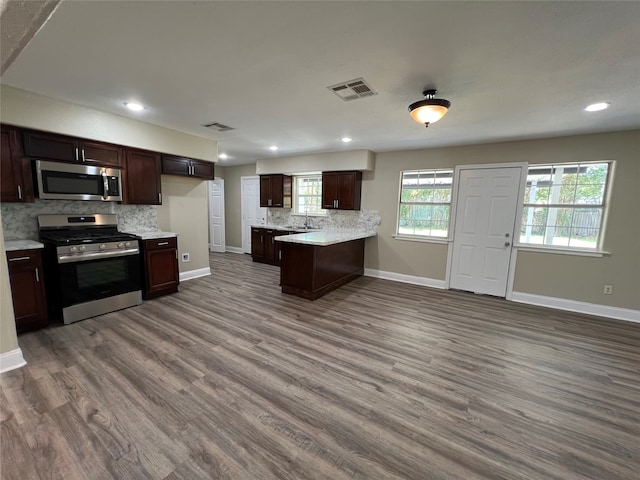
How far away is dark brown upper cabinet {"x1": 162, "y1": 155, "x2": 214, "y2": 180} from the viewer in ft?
13.4

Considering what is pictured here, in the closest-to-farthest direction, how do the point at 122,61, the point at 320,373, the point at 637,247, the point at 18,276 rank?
the point at 122,61 → the point at 320,373 → the point at 18,276 → the point at 637,247

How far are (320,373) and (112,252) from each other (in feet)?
9.78

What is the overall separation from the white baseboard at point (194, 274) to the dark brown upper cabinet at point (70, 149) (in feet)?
6.77

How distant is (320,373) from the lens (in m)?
2.27

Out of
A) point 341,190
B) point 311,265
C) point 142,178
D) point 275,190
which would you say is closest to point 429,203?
point 341,190

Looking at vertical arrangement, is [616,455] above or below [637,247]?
below

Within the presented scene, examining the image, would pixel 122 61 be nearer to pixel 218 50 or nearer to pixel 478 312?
pixel 218 50

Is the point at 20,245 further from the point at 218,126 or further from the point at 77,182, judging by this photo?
the point at 218,126

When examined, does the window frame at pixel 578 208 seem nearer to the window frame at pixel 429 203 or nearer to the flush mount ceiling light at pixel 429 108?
the window frame at pixel 429 203

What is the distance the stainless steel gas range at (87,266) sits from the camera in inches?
115

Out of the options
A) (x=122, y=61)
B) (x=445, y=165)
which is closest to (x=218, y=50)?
(x=122, y=61)

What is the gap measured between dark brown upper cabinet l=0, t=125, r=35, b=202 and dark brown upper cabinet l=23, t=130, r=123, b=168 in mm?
78

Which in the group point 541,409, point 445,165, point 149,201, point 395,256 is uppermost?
point 445,165

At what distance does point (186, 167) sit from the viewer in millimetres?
4301
